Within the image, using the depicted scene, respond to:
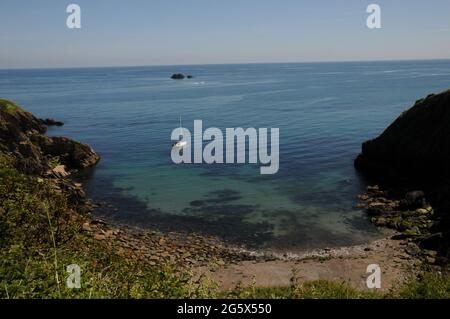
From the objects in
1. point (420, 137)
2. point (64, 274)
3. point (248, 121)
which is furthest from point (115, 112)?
point (64, 274)

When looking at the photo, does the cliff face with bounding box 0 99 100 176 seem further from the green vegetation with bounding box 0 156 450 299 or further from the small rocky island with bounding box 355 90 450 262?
the small rocky island with bounding box 355 90 450 262

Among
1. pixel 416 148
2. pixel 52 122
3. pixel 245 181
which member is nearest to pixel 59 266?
pixel 245 181

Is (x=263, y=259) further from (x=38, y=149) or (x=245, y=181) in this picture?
(x=38, y=149)

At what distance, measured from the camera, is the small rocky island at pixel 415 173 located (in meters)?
33.3

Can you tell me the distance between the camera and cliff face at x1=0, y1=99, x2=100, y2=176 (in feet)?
146

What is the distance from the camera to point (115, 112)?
345ft

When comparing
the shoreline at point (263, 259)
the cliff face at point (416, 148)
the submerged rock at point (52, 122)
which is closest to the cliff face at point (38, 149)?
the shoreline at point (263, 259)

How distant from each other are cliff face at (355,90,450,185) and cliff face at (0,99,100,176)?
38428mm

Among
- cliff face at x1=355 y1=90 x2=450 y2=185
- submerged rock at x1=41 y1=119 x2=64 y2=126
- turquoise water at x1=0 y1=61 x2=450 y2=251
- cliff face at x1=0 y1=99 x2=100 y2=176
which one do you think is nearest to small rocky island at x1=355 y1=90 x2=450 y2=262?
cliff face at x1=355 y1=90 x2=450 y2=185

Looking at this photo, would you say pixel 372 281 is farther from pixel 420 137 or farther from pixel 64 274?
pixel 420 137

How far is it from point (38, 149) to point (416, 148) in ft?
159

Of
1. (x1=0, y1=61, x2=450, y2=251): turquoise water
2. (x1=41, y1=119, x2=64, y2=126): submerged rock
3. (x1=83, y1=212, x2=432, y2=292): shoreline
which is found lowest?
(x1=83, y1=212, x2=432, y2=292): shoreline

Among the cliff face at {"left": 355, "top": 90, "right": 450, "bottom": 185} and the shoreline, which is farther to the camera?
the cliff face at {"left": 355, "top": 90, "right": 450, "bottom": 185}
